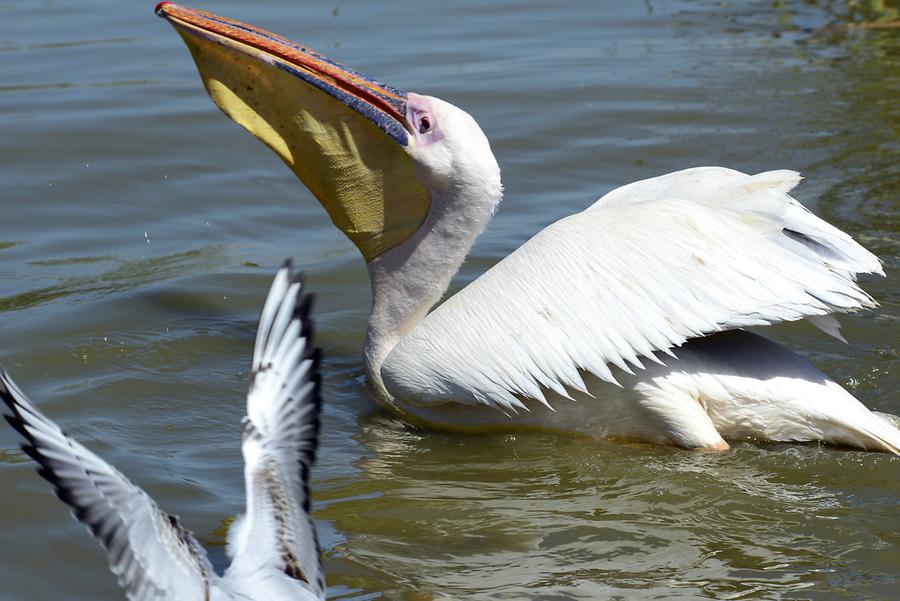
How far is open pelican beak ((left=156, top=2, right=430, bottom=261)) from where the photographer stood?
12.9 ft

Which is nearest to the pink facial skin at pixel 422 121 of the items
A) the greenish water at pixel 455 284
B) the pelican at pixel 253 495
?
the greenish water at pixel 455 284

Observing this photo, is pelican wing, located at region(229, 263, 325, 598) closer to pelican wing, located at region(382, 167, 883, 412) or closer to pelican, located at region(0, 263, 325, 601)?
pelican, located at region(0, 263, 325, 601)

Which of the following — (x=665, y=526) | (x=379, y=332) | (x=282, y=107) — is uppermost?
(x=282, y=107)

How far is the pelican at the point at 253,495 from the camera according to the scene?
7.74 feet

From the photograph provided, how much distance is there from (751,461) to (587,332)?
62cm

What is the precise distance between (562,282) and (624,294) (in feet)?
0.56

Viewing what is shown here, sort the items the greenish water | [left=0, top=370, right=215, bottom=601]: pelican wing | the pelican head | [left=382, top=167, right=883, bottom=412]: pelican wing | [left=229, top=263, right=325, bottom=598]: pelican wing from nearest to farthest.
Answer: [left=0, top=370, right=215, bottom=601]: pelican wing → [left=229, top=263, right=325, bottom=598]: pelican wing → the greenish water → [left=382, top=167, right=883, bottom=412]: pelican wing → the pelican head

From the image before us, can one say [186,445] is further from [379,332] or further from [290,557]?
[290,557]

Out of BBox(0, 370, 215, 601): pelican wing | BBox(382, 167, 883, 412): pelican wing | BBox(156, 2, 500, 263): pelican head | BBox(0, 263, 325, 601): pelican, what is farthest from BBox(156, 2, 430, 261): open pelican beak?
BBox(0, 370, 215, 601): pelican wing

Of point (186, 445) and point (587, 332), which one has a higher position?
point (587, 332)

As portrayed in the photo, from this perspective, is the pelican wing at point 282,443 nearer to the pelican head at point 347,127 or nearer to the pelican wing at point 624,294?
the pelican wing at point 624,294

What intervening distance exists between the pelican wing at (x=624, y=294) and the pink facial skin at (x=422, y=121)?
46cm

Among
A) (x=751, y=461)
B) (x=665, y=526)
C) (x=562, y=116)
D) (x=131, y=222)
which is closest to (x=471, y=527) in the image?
(x=665, y=526)

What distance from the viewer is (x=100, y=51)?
7898mm
